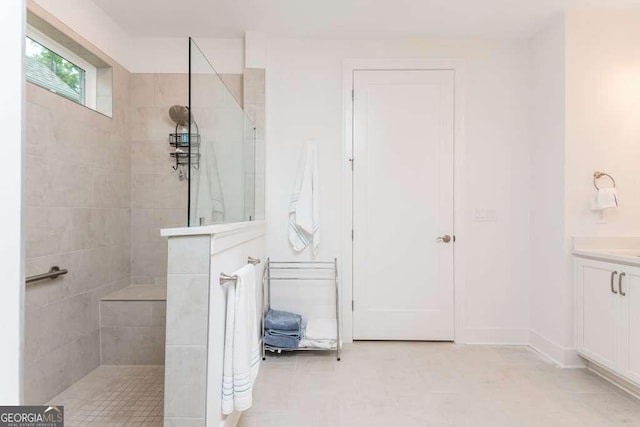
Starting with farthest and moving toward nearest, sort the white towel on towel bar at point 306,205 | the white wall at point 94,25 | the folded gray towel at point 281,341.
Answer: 1. the white towel on towel bar at point 306,205
2. the folded gray towel at point 281,341
3. the white wall at point 94,25

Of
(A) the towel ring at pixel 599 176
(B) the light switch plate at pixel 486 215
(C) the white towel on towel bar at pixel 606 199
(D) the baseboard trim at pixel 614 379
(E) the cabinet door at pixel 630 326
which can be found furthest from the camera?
(B) the light switch plate at pixel 486 215

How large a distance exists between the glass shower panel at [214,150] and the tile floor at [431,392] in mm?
1112

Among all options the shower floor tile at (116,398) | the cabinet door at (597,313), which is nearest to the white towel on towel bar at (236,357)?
the shower floor tile at (116,398)

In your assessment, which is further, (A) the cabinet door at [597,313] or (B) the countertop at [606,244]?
(B) the countertop at [606,244]

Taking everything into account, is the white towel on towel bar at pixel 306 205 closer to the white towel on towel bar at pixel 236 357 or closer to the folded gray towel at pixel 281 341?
the folded gray towel at pixel 281 341

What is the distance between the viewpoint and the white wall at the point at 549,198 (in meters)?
2.50

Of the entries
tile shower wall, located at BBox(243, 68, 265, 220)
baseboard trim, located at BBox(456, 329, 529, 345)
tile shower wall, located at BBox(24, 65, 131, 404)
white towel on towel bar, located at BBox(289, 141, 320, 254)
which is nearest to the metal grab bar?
tile shower wall, located at BBox(24, 65, 131, 404)

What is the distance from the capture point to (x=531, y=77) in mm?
2883

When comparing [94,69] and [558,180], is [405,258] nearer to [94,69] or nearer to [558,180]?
[558,180]

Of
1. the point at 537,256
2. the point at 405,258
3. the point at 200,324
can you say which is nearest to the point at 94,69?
the point at 200,324

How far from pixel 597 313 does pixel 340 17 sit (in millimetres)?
2753

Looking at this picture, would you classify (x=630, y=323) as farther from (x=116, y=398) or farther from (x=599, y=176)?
(x=116, y=398)

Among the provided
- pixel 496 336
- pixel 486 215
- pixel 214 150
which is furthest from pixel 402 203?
pixel 214 150

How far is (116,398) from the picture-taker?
6.70ft
